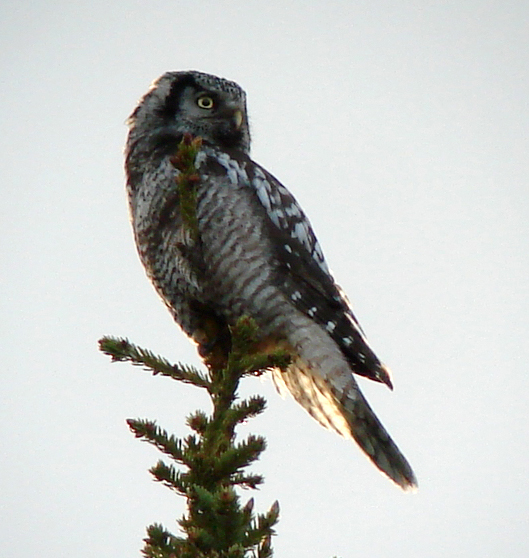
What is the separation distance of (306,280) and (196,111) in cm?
111

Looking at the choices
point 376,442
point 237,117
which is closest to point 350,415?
point 376,442

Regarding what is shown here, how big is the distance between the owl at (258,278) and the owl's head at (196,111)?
8 cm

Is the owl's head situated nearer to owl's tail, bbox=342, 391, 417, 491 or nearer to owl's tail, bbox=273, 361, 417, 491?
owl's tail, bbox=273, 361, 417, 491

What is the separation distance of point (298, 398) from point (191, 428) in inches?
87.9

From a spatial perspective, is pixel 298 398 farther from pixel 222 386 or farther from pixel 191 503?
pixel 191 503

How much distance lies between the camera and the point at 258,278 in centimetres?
367

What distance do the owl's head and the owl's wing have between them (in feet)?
1.20

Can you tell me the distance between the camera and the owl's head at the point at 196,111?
13.8 feet

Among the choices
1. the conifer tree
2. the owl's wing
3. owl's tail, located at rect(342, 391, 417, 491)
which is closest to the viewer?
the conifer tree

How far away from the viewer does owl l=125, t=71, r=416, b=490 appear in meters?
3.63

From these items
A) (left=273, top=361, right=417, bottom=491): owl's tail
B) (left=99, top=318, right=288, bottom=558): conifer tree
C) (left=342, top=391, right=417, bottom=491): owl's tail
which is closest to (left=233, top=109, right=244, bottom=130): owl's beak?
(left=273, top=361, right=417, bottom=491): owl's tail

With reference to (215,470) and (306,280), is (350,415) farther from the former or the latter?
(215,470)

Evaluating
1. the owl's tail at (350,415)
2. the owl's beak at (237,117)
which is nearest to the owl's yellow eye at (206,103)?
the owl's beak at (237,117)

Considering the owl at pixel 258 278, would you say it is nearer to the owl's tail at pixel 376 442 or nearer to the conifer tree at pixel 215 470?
the owl's tail at pixel 376 442
